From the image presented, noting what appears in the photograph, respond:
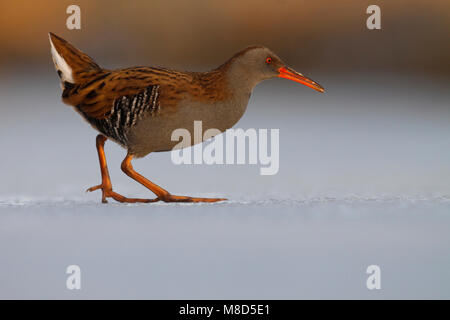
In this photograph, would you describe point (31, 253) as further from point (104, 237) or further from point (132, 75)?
point (132, 75)

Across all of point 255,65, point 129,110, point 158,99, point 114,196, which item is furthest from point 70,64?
point 255,65

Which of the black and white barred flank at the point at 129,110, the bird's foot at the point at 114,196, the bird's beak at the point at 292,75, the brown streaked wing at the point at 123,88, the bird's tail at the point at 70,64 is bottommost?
the bird's foot at the point at 114,196

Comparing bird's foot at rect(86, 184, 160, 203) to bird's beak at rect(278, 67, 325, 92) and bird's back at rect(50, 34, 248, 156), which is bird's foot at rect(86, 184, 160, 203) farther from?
bird's beak at rect(278, 67, 325, 92)

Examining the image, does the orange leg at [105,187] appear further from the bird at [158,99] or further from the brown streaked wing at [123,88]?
the brown streaked wing at [123,88]

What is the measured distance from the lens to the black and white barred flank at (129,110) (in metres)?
4.29

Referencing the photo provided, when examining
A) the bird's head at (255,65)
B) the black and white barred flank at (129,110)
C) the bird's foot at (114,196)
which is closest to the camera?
the black and white barred flank at (129,110)

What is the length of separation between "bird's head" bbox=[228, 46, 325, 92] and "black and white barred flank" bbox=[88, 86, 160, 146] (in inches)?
20.3

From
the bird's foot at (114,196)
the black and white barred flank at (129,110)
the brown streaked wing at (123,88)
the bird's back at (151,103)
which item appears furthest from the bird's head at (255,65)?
the bird's foot at (114,196)

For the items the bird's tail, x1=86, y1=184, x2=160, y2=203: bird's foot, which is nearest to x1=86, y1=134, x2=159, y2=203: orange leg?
x1=86, y1=184, x2=160, y2=203: bird's foot

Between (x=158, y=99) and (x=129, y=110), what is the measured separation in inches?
7.3

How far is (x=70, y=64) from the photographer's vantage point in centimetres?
464

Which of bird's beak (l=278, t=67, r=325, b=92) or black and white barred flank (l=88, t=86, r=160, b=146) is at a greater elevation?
bird's beak (l=278, t=67, r=325, b=92)

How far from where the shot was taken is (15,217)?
4211mm

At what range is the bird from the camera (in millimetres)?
4297
